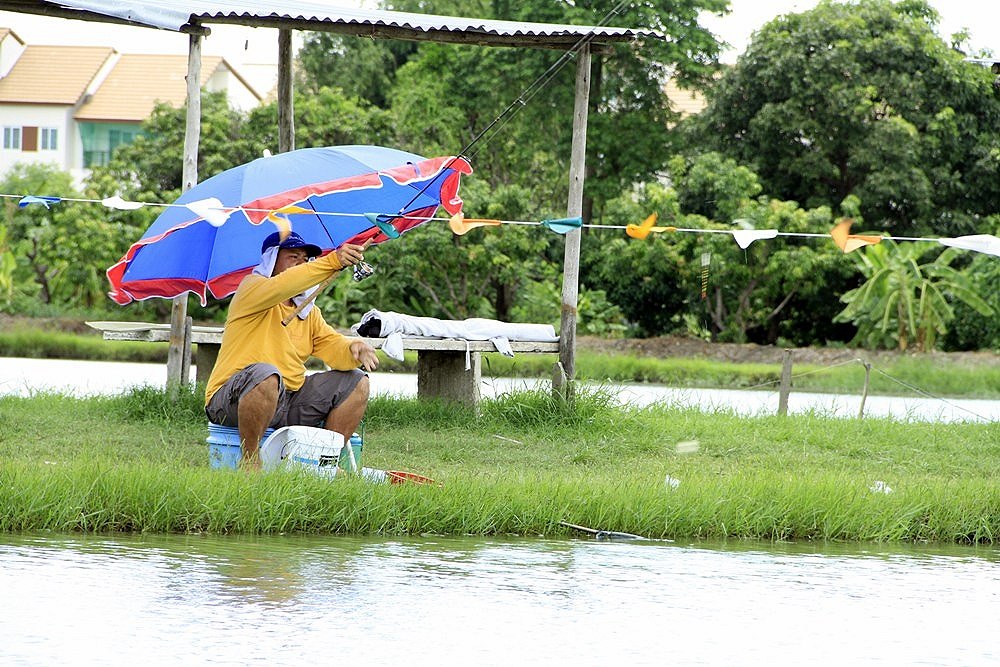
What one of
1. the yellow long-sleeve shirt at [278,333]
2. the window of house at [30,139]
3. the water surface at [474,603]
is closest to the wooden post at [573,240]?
the yellow long-sleeve shirt at [278,333]

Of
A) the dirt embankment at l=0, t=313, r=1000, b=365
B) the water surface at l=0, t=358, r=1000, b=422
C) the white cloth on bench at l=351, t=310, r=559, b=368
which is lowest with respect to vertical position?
the water surface at l=0, t=358, r=1000, b=422

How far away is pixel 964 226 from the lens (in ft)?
96.1

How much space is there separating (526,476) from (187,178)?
4055 mm

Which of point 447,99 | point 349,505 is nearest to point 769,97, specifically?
point 447,99

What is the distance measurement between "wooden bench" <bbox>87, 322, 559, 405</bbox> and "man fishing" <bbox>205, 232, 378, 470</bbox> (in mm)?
2422

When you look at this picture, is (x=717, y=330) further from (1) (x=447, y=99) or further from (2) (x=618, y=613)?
(2) (x=618, y=613)

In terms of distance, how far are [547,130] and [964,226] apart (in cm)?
902

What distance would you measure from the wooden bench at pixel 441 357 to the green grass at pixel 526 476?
22 centimetres

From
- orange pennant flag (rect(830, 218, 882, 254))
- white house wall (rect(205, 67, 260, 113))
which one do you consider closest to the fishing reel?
orange pennant flag (rect(830, 218, 882, 254))

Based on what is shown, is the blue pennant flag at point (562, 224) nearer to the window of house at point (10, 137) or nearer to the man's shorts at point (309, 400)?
the man's shorts at point (309, 400)

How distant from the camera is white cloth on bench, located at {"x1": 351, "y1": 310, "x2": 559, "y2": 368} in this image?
33.5 ft

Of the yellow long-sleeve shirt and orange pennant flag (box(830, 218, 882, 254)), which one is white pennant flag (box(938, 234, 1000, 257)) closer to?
orange pennant flag (box(830, 218, 882, 254))

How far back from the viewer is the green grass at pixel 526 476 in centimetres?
674

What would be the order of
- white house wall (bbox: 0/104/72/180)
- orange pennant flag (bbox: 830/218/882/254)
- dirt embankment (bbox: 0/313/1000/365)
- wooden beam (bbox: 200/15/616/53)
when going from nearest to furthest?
orange pennant flag (bbox: 830/218/882/254) < wooden beam (bbox: 200/15/616/53) < dirt embankment (bbox: 0/313/1000/365) < white house wall (bbox: 0/104/72/180)
